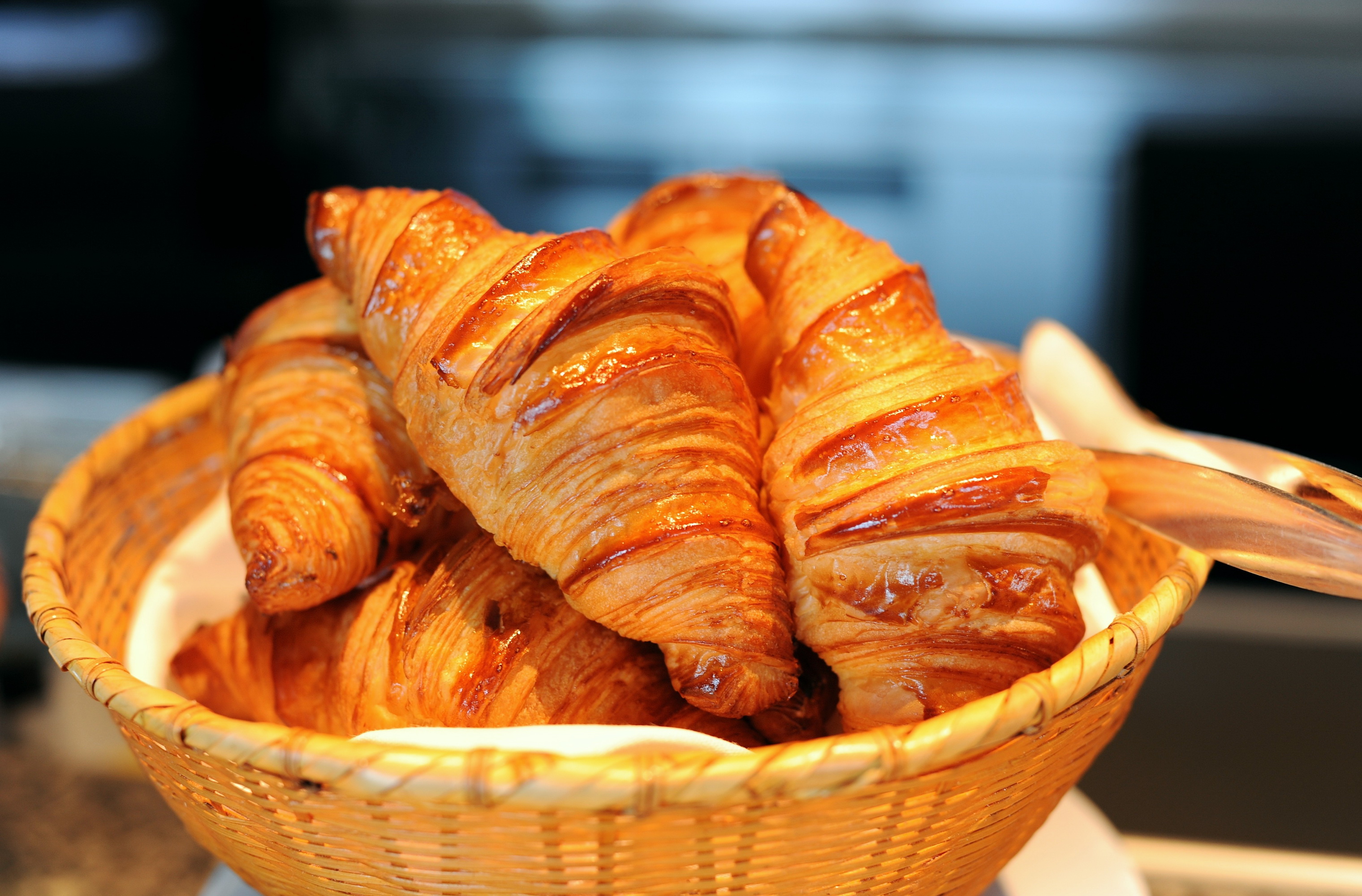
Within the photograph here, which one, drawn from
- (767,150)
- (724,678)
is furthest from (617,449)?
(767,150)

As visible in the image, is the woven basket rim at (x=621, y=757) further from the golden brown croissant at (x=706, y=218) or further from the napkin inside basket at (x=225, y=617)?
the golden brown croissant at (x=706, y=218)

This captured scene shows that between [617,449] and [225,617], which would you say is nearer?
[617,449]

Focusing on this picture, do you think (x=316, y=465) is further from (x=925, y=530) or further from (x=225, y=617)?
(x=925, y=530)

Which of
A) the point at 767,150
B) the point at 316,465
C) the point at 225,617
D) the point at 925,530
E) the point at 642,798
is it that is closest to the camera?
the point at 642,798

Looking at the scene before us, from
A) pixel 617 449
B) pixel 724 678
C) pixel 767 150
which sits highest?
pixel 617 449

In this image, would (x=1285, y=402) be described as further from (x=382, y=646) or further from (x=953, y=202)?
(x=382, y=646)

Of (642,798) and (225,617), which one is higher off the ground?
(642,798)

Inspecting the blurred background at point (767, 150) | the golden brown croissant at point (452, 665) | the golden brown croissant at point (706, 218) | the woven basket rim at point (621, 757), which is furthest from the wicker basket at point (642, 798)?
the blurred background at point (767, 150)
